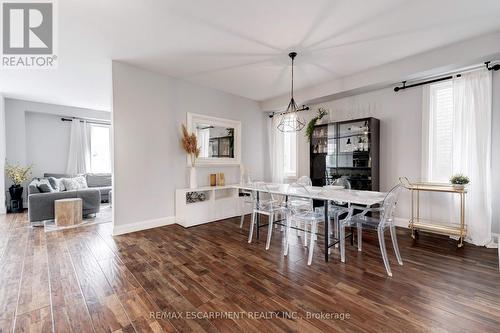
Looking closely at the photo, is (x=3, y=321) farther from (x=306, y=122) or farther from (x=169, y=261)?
(x=306, y=122)

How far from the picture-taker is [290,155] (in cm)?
565

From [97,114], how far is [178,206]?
477 cm

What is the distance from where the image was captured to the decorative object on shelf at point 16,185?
522cm

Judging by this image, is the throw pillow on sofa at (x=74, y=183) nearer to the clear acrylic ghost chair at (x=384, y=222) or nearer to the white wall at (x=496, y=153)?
the clear acrylic ghost chair at (x=384, y=222)

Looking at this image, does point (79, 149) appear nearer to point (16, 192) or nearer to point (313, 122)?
point (16, 192)

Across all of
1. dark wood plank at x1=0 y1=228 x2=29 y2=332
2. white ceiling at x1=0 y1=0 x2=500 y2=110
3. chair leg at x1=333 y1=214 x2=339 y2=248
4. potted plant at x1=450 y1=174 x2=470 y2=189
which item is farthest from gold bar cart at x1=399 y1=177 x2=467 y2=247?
dark wood plank at x1=0 y1=228 x2=29 y2=332

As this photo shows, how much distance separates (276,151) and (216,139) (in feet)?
5.47

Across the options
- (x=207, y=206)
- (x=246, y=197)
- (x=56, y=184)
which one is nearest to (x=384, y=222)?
(x=246, y=197)

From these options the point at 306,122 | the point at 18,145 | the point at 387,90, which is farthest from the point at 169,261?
the point at 18,145

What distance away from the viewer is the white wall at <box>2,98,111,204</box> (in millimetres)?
5492

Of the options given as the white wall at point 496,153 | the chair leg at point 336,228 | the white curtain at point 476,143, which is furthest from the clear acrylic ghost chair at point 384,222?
the white wall at point 496,153

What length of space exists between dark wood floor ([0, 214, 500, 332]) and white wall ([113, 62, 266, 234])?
2.66 ft

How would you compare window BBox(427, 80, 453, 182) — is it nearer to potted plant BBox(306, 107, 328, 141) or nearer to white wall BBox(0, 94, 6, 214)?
potted plant BBox(306, 107, 328, 141)

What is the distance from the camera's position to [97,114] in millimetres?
6836
